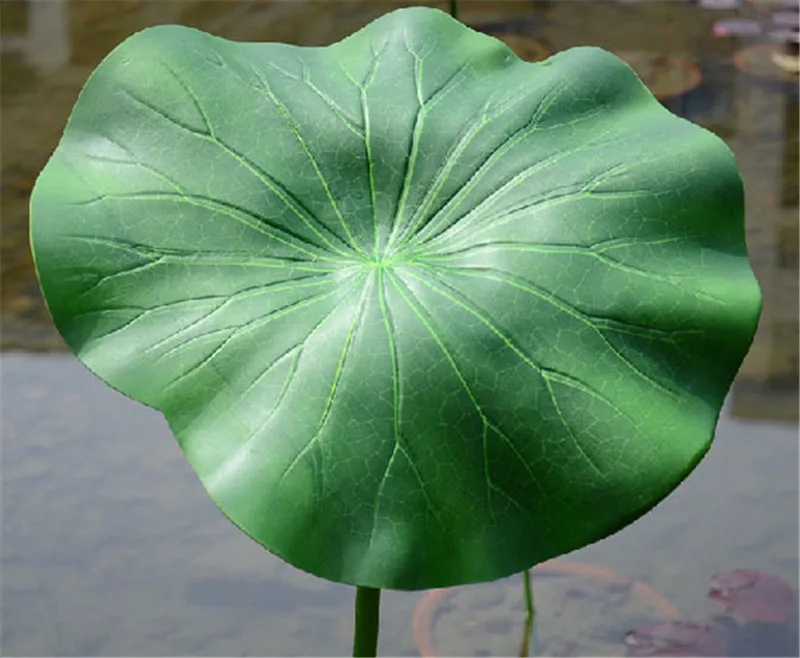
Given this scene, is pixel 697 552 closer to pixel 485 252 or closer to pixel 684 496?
pixel 684 496

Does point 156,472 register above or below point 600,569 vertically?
above

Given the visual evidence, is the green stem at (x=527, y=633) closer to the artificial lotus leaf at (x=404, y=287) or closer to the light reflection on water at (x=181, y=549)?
the light reflection on water at (x=181, y=549)

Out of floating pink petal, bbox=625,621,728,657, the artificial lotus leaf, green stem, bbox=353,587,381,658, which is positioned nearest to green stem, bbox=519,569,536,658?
floating pink petal, bbox=625,621,728,657

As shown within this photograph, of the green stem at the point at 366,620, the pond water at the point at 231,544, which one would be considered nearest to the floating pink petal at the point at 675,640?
the pond water at the point at 231,544

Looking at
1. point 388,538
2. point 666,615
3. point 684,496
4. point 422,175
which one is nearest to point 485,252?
point 422,175

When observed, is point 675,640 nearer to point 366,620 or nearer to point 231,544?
point 231,544

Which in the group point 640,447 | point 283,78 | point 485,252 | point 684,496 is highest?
point 283,78

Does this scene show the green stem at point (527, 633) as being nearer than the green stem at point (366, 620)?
No
